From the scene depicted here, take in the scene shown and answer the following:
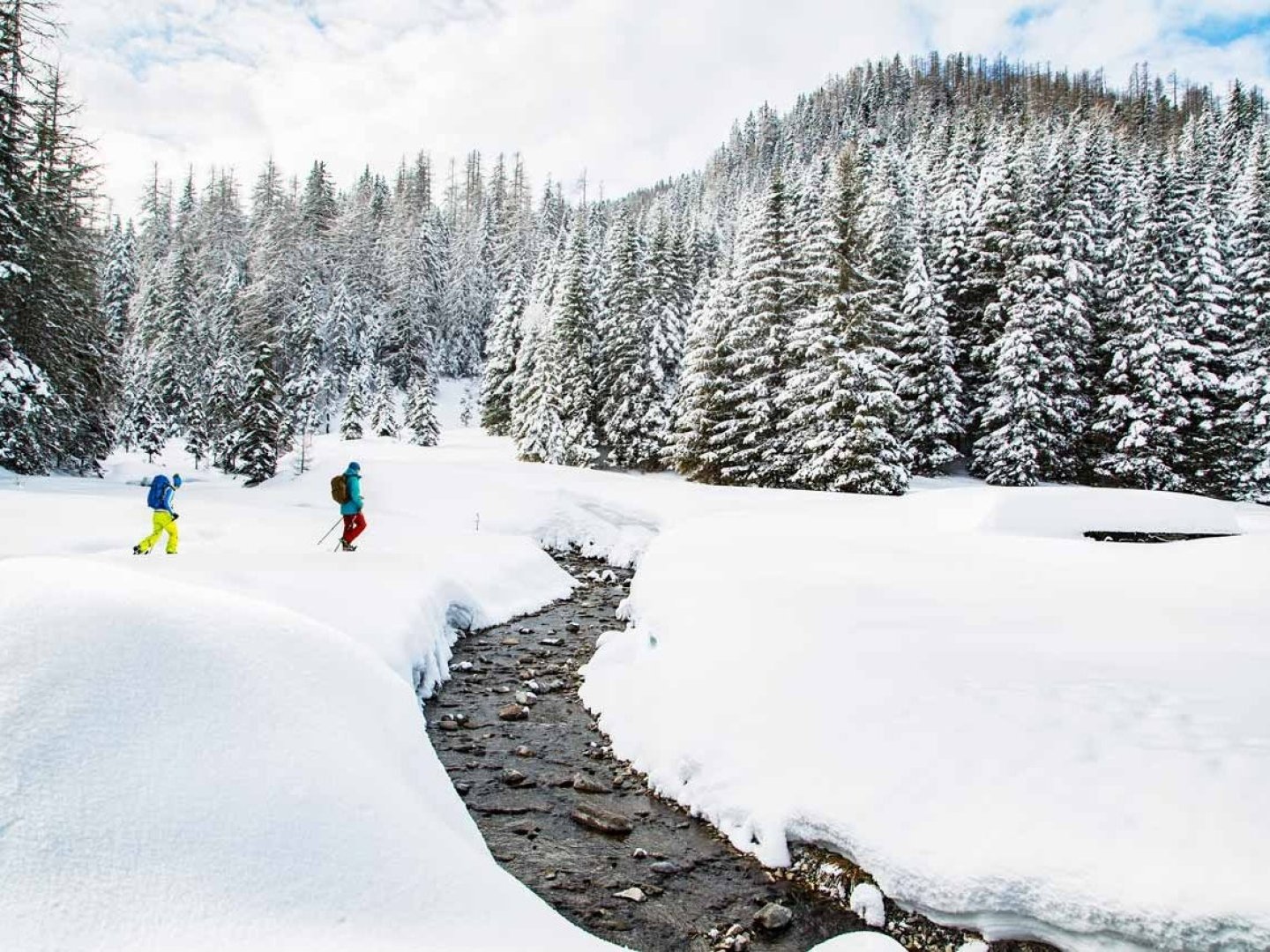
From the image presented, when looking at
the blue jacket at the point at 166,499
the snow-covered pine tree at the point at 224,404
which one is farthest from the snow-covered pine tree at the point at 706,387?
the snow-covered pine tree at the point at 224,404


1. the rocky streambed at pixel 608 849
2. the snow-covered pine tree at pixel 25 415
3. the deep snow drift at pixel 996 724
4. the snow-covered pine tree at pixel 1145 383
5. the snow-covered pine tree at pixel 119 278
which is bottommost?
the rocky streambed at pixel 608 849

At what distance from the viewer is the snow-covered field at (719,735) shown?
3236mm

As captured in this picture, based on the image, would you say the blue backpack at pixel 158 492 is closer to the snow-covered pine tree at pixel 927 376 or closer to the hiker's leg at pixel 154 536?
the hiker's leg at pixel 154 536

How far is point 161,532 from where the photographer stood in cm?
1283

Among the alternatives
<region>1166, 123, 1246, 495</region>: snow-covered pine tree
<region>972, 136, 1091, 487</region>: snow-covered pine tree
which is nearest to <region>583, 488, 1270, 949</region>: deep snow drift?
<region>972, 136, 1091, 487</region>: snow-covered pine tree

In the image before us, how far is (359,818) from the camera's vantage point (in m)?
3.98

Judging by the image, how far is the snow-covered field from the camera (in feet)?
10.6

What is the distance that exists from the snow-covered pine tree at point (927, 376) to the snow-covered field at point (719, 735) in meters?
19.4

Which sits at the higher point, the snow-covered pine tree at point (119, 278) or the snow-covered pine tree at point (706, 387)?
the snow-covered pine tree at point (119, 278)

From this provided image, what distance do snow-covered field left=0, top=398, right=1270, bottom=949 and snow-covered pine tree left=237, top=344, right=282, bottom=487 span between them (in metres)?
23.7

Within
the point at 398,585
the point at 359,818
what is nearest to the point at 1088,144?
the point at 398,585

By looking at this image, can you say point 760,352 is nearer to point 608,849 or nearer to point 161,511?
point 161,511

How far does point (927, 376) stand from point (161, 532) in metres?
29.9

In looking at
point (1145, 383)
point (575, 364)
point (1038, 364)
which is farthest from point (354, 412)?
point (1145, 383)
